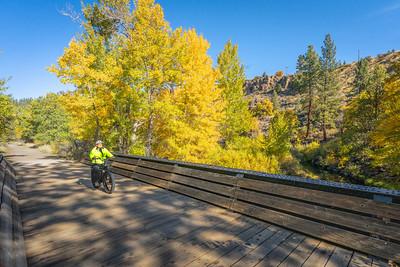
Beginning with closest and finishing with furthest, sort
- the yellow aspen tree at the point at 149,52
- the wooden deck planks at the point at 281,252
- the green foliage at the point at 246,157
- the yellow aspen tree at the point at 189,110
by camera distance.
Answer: the wooden deck planks at the point at 281,252, the yellow aspen tree at the point at 149,52, the yellow aspen tree at the point at 189,110, the green foliage at the point at 246,157

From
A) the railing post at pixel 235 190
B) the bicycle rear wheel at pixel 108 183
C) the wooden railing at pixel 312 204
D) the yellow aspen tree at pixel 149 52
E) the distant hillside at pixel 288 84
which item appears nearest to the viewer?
the wooden railing at pixel 312 204

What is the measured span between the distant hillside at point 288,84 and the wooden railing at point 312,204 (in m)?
59.2

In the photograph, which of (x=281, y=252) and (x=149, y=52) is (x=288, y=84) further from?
(x=281, y=252)

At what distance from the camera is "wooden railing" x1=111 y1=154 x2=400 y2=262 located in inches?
127

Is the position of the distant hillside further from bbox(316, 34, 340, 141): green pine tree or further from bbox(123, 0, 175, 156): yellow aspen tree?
bbox(123, 0, 175, 156): yellow aspen tree

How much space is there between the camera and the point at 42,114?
145 ft

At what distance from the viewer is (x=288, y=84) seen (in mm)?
90688

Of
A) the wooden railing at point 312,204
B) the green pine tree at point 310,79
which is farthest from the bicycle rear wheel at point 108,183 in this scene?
the green pine tree at point 310,79

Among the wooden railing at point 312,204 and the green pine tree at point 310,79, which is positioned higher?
the green pine tree at point 310,79

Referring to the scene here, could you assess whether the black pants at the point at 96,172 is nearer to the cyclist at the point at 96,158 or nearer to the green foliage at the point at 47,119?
the cyclist at the point at 96,158

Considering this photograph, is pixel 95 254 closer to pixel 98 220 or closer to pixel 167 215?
pixel 98 220

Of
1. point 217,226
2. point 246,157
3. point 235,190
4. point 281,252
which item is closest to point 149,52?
point 235,190

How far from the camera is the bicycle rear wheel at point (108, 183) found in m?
6.53

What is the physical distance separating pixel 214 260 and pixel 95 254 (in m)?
1.69
